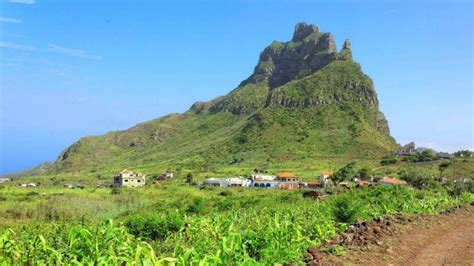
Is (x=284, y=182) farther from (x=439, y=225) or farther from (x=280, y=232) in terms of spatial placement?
(x=280, y=232)

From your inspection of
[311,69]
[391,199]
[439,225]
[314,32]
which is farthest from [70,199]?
[314,32]

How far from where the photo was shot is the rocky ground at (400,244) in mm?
7678

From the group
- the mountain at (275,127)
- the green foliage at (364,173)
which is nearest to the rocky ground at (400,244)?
the green foliage at (364,173)

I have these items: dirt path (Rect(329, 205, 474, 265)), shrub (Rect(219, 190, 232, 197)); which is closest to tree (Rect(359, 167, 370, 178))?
shrub (Rect(219, 190, 232, 197))

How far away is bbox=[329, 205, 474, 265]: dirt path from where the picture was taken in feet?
25.7

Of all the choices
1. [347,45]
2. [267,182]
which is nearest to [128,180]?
[267,182]

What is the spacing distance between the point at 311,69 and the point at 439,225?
533ft

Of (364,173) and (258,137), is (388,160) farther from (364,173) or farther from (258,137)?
(258,137)

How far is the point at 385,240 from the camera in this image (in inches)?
360

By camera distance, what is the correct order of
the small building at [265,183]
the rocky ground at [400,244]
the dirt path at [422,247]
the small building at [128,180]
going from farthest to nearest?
the small building at [128,180], the small building at [265,183], the dirt path at [422,247], the rocky ground at [400,244]

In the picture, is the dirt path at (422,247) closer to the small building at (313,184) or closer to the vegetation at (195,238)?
the vegetation at (195,238)

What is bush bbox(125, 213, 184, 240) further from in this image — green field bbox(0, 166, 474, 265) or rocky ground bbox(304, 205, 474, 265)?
rocky ground bbox(304, 205, 474, 265)

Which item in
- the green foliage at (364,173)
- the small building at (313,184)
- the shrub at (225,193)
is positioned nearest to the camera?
the shrub at (225,193)

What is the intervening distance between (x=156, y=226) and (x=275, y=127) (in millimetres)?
111555
